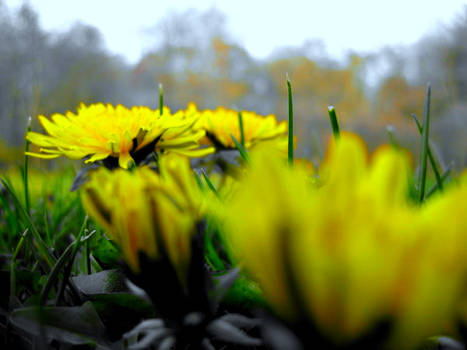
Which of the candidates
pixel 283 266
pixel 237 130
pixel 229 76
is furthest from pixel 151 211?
pixel 229 76

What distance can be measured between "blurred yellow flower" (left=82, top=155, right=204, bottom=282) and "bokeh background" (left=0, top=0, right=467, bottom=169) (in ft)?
21.1

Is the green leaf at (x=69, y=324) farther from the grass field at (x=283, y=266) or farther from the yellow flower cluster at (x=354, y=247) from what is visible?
the yellow flower cluster at (x=354, y=247)

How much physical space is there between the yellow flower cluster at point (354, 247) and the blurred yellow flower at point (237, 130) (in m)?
0.45

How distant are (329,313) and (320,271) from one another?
0.6 inches

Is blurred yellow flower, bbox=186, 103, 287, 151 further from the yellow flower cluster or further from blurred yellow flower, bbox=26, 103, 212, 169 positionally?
the yellow flower cluster

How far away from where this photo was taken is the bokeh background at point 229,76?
A: 9.08m

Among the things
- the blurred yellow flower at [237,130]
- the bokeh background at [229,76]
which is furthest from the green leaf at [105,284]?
the bokeh background at [229,76]

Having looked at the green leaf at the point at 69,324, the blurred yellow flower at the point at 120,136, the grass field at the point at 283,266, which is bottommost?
the green leaf at the point at 69,324

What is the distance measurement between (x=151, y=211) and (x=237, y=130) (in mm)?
451

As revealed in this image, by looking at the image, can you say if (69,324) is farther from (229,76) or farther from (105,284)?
(229,76)

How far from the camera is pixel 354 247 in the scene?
0.11 meters

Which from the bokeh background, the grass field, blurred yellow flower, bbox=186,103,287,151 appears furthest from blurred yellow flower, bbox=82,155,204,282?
the bokeh background

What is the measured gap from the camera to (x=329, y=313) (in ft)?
0.40

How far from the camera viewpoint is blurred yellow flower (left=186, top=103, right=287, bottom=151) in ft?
1.93
